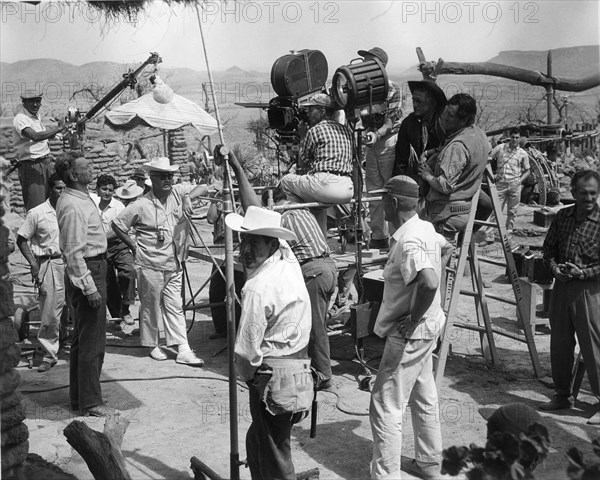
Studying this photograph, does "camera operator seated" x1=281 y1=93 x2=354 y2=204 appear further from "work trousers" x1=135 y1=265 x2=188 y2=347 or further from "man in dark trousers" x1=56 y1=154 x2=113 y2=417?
"man in dark trousers" x1=56 y1=154 x2=113 y2=417

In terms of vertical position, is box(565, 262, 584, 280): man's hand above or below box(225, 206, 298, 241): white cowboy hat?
below

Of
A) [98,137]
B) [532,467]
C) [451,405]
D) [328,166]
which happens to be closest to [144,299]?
[328,166]

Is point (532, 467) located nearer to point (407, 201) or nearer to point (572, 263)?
point (407, 201)

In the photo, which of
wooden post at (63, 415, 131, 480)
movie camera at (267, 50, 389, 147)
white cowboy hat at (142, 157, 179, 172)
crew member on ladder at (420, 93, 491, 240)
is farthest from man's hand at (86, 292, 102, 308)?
crew member on ladder at (420, 93, 491, 240)

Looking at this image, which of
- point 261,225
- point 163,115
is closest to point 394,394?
point 261,225

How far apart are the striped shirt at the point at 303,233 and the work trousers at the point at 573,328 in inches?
86.8

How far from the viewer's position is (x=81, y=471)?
574cm

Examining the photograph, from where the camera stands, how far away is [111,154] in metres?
20.2

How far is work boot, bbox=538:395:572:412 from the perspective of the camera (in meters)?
6.85

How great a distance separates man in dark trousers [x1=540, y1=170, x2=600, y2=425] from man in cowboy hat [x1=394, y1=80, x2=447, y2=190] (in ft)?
4.64

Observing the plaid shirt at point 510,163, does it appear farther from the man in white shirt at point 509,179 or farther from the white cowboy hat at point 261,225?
the white cowboy hat at point 261,225

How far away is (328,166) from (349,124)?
55 cm

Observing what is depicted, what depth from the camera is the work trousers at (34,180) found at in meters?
11.3

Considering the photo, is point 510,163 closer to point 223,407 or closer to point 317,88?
point 317,88
